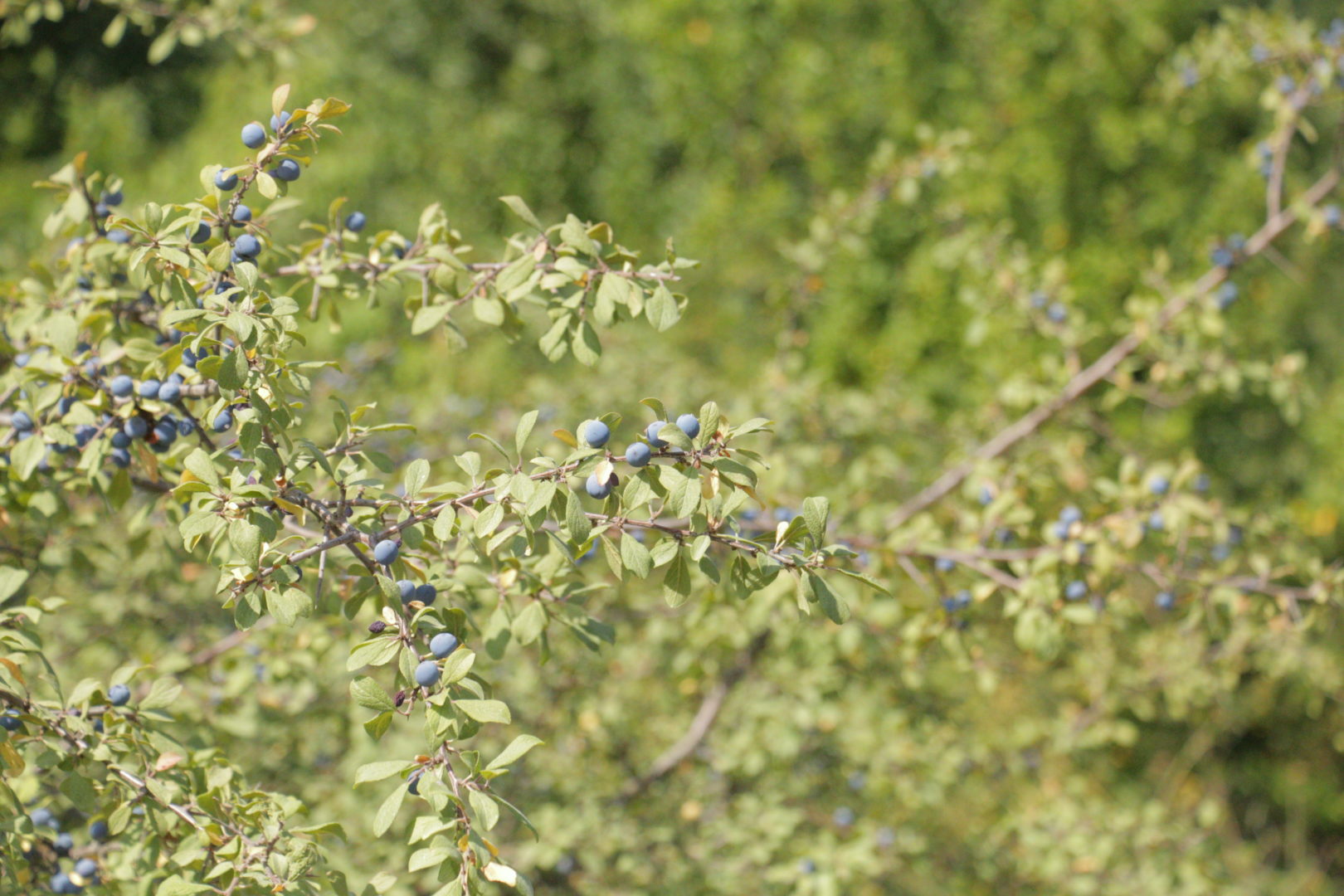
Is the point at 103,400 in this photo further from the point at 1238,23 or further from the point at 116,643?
the point at 1238,23

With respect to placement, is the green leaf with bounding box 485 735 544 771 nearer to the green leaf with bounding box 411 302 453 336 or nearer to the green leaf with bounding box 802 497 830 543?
the green leaf with bounding box 802 497 830 543

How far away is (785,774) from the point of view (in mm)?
2516

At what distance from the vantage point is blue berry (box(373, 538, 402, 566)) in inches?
40.1

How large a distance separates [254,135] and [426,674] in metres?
0.65

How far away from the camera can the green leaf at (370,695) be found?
0.96 metres

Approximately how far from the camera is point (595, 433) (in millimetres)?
1012

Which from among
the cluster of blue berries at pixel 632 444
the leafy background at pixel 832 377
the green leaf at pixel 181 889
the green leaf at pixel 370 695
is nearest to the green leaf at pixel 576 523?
the cluster of blue berries at pixel 632 444

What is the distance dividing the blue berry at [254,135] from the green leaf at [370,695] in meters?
0.63

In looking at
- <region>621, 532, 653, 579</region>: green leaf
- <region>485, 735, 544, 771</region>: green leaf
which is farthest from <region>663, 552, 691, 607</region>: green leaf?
<region>485, 735, 544, 771</region>: green leaf

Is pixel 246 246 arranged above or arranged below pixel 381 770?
above

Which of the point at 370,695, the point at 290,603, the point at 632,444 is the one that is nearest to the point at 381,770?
the point at 370,695

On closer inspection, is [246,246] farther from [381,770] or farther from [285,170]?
[381,770]

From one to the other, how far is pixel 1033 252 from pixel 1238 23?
→ 8.59ft

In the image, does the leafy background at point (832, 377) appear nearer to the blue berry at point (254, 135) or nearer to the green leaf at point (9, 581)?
the green leaf at point (9, 581)
